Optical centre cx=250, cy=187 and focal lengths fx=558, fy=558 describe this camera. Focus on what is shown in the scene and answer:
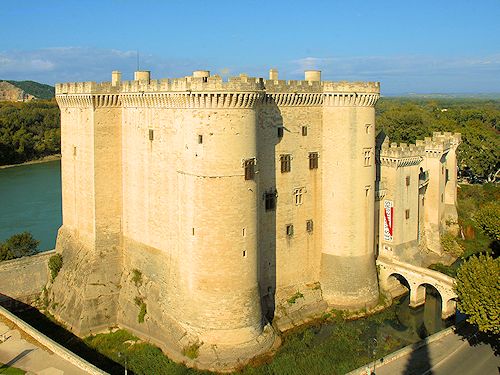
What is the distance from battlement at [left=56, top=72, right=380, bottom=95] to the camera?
18359mm

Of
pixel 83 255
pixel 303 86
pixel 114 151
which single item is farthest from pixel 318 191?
pixel 83 255

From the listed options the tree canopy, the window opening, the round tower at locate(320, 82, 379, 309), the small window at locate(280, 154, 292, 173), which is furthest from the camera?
the tree canopy

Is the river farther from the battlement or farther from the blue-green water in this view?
the battlement

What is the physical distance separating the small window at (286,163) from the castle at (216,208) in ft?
0.20

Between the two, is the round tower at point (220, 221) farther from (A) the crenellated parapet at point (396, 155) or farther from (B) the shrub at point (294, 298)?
(A) the crenellated parapet at point (396, 155)

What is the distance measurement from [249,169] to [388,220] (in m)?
9.81

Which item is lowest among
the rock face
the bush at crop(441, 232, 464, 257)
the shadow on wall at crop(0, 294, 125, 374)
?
the shadow on wall at crop(0, 294, 125, 374)

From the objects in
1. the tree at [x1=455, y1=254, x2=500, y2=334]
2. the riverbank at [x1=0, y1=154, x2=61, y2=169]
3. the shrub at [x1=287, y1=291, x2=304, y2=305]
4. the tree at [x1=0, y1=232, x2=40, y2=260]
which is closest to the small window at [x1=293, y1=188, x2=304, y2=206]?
the shrub at [x1=287, y1=291, x2=304, y2=305]

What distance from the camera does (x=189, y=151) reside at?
19.1 m

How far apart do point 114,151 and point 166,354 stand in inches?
346

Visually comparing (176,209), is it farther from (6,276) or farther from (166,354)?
(6,276)

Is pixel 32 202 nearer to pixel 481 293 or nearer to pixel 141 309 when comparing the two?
pixel 141 309

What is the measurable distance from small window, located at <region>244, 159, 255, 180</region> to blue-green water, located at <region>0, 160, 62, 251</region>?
1952 cm

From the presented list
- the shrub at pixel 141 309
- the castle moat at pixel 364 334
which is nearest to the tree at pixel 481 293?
the castle moat at pixel 364 334
